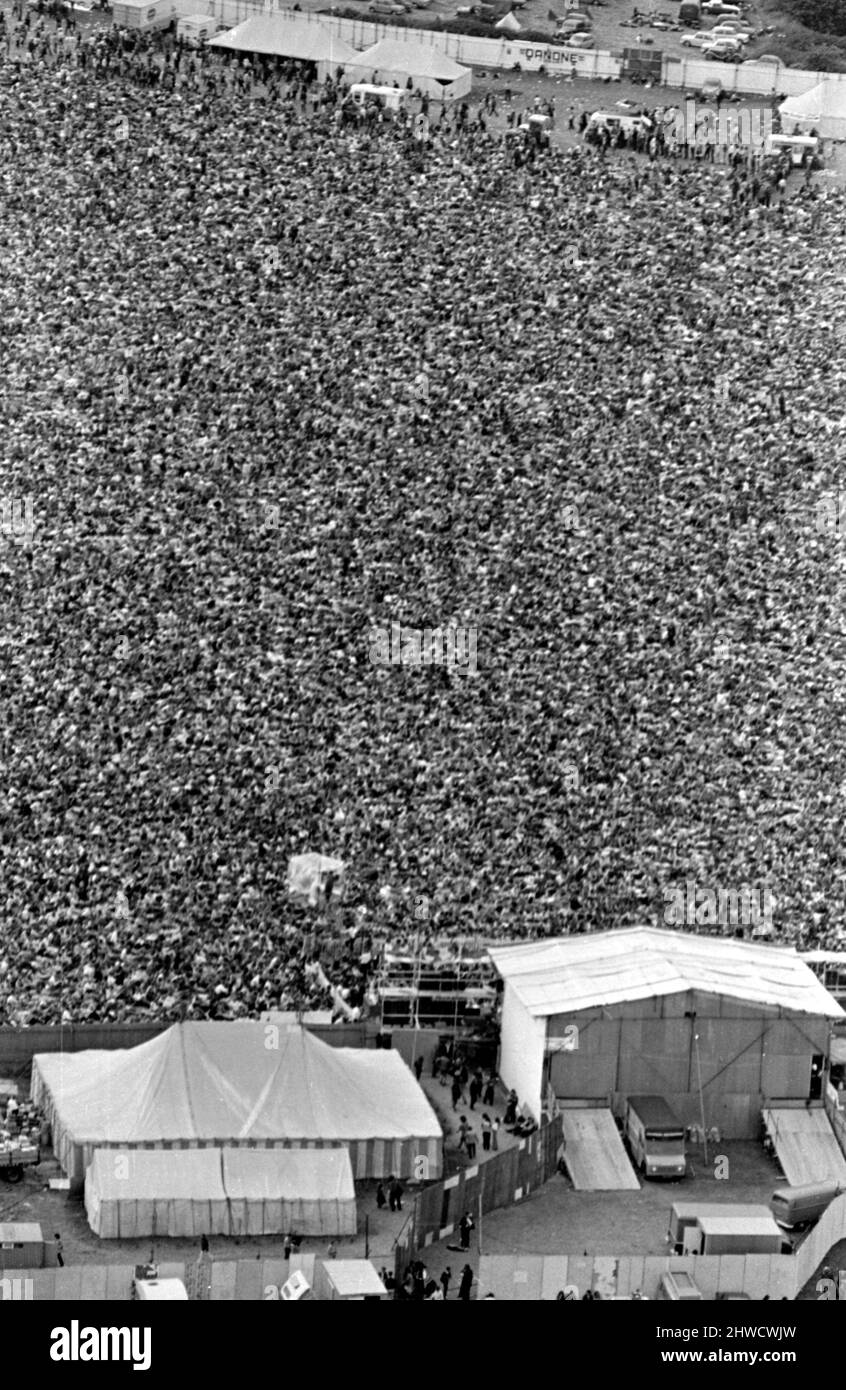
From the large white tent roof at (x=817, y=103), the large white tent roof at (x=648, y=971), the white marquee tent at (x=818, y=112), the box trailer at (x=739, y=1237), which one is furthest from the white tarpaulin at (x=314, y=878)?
the large white tent roof at (x=817, y=103)

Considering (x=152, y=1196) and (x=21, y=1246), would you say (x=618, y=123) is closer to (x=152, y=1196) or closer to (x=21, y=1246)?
(x=152, y=1196)

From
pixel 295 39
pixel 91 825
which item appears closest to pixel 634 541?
pixel 91 825

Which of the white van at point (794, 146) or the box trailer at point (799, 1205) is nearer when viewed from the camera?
the box trailer at point (799, 1205)

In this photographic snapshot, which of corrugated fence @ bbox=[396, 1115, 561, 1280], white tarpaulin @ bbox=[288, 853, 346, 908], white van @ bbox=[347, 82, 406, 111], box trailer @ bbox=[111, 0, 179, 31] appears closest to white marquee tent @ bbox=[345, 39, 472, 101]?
white van @ bbox=[347, 82, 406, 111]

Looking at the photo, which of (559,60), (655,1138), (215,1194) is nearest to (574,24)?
(559,60)

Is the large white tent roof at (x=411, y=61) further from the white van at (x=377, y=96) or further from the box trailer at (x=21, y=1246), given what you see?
the box trailer at (x=21, y=1246)

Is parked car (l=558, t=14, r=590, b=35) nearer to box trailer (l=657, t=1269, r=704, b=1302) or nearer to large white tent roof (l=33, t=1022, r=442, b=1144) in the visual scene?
large white tent roof (l=33, t=1022, r=442, b=1144)
